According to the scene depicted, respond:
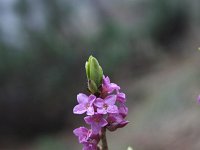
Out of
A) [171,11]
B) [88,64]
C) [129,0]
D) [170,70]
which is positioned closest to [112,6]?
[129,0]

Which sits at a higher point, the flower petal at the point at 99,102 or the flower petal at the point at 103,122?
the flower petal at the point at 99,102

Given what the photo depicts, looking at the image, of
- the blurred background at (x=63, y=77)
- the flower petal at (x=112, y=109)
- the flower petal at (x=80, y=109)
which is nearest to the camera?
the flower petal at (x=112, y=109)

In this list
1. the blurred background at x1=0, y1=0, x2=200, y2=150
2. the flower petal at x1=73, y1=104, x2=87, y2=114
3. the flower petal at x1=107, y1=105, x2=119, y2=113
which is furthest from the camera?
the blurred background at x1=0, y1=0, x2=200, y2=150

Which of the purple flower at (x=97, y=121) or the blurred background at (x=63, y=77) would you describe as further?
the blurred background at (x=63, y=77)

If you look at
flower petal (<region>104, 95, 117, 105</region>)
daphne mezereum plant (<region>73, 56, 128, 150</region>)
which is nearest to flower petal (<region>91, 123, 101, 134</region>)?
daphne mezereum plant (<region>73, 56, 128, 150</region>)

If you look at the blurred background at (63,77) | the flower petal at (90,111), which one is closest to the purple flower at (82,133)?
the flower petal at (90,111)

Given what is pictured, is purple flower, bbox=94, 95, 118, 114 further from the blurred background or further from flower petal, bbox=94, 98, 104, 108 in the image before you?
the blurred background

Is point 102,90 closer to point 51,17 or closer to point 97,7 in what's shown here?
point 51,17

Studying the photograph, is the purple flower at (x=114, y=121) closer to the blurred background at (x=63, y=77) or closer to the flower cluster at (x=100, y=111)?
the flower cluster at (x=100, y=111)
